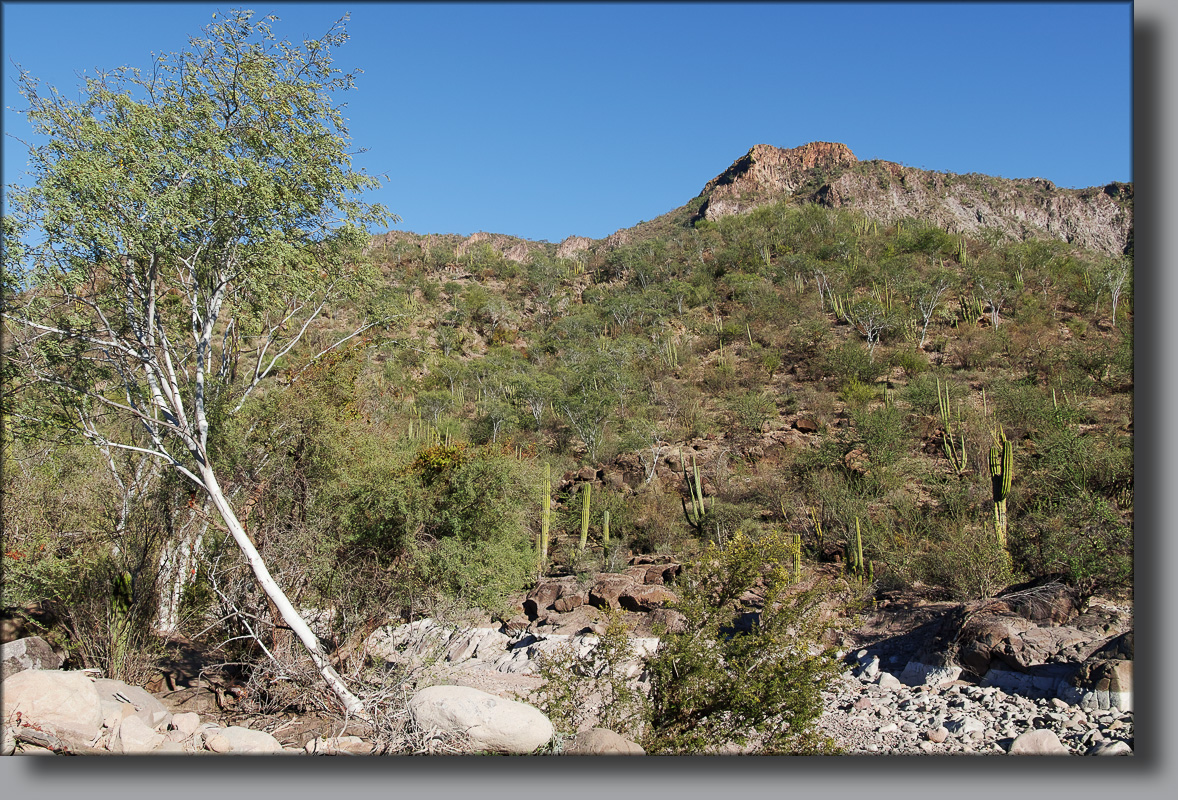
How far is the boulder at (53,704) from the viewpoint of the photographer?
15.4ft

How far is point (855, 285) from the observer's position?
109 feet

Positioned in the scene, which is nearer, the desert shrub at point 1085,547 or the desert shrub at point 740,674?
the desert shrub at point 740,674

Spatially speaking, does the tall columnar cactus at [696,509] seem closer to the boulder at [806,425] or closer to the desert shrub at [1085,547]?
the boulder at [806,425]

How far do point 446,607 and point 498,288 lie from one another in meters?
39.0

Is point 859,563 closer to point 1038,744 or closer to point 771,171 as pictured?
point 1038,744

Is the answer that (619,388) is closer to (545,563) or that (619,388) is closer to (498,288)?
(545,563)

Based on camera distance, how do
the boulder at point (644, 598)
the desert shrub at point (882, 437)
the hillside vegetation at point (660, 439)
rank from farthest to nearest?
1. the desert shrub at point (882, 437)
2. the boulder at point (644, 598)
3. the hillside vegetation at point (660, 439)

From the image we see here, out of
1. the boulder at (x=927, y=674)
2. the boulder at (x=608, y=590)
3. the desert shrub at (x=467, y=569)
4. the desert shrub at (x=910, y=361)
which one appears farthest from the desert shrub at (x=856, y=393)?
Answer: the desert shrub at (x=467, y=569)

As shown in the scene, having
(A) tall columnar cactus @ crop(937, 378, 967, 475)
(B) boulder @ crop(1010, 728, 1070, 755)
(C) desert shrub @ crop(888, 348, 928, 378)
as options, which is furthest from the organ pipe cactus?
(C) desert shrub @ crop(888, 348, 928, 378)

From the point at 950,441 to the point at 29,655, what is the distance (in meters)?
19.7

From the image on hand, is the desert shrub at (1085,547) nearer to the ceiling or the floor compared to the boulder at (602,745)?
nearer to the ceiling

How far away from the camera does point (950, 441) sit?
17.8 metres

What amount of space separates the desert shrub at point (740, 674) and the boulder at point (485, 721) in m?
0.89

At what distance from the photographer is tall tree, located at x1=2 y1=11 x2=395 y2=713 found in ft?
17.2
